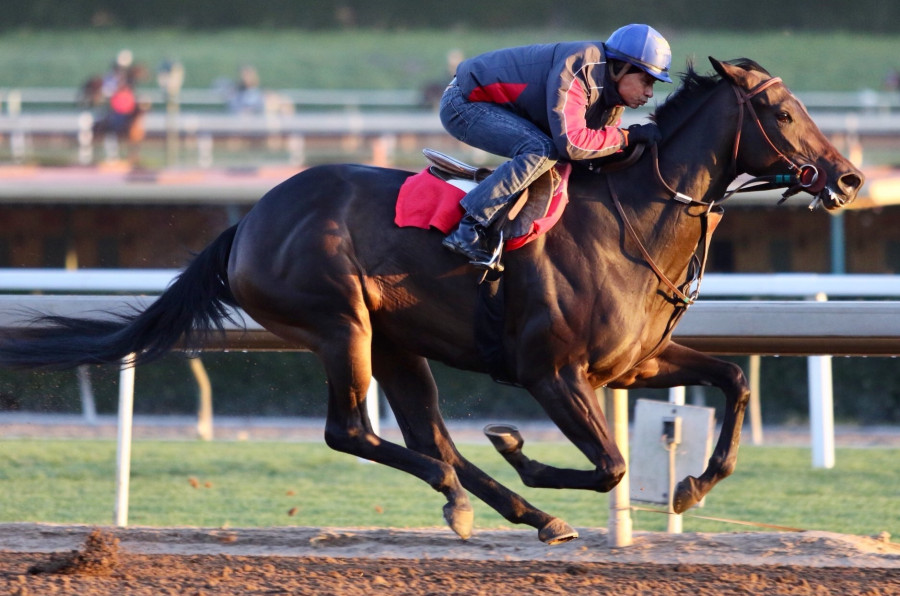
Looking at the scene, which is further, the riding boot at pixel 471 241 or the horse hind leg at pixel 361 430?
the horse hind leg at pixel 361 430

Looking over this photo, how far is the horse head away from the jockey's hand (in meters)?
0.27

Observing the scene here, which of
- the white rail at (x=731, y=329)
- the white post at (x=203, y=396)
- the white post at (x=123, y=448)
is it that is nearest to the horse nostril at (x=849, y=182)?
the white rail at (x=731, y=329)

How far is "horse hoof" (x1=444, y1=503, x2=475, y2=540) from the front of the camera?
400 centimetres

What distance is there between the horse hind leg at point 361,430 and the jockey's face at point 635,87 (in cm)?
118

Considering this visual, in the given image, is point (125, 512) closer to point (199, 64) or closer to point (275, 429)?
point (275, 429)

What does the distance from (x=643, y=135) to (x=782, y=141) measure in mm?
453

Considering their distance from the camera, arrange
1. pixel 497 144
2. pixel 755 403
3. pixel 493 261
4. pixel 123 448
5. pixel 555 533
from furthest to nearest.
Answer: pixel 755 403 → pixel 123 448 → pixel 497 144 → pixel 555 533 → pixel 493 261

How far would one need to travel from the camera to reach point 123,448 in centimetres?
491

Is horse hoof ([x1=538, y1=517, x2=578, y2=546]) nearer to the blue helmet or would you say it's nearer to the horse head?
the horse head

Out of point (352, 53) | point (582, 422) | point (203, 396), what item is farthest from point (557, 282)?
point (352, 53)

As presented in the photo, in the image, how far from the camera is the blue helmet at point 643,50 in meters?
3.95

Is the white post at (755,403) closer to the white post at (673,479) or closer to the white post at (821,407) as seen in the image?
the white post at (821,407)

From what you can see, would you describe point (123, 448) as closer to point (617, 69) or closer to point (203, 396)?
point (203, 396)

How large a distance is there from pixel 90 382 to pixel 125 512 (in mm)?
662
